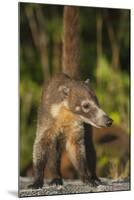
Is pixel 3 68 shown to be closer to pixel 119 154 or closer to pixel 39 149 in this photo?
pixel 39 149

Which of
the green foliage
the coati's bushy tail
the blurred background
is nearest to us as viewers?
the blurred background

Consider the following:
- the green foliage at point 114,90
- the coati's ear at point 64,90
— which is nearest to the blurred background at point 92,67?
the green foliage at point 114,90

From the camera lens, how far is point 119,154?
162 inches

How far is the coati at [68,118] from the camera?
3.89 m

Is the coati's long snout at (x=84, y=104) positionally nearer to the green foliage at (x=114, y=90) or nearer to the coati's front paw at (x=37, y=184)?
the green foliage at (x=114, y=90)

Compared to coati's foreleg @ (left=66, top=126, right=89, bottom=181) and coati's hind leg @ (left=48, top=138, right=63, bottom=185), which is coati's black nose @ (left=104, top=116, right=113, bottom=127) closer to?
coati's foreleg @ (left=66, top=126, right=89, bottom=181)

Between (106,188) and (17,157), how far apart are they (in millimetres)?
629

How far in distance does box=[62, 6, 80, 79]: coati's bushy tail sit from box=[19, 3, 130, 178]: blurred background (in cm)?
3

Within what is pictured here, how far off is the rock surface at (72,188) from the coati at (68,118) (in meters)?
0.04

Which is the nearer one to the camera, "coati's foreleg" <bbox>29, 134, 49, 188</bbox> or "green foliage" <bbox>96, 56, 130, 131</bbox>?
"coati's foreleg" <bbox>29, 134, 49, 188</bbox>

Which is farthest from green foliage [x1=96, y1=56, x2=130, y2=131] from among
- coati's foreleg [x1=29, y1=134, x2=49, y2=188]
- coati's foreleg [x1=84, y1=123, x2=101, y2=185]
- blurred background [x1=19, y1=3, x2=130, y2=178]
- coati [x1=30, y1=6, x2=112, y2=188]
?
coati's foreleg [x1=29, y1=134, x2=49, y2=188]

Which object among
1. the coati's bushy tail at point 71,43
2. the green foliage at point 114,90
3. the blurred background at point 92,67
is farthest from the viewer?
the green foliage at point 114,90

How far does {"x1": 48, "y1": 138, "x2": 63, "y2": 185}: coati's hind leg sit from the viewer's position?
12.8 feet

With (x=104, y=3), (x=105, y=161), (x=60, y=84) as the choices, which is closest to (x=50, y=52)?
(x=60, y=84)
